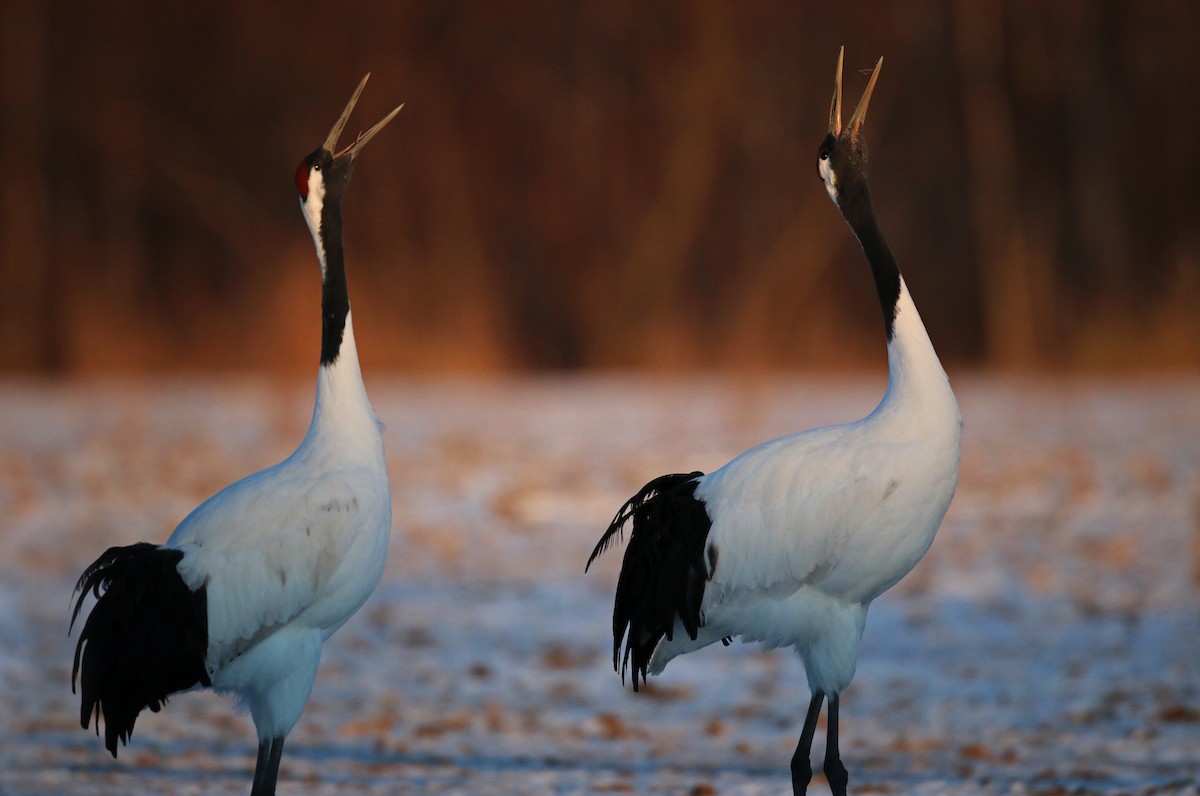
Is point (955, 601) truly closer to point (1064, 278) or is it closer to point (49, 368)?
point (1064, 278)

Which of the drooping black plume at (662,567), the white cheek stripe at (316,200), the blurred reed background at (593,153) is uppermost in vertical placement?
the blurred reed background at (593,153)

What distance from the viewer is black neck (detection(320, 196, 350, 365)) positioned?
421cm

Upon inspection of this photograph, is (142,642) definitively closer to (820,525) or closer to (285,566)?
(285,566)

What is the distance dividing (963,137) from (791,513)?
577 inches

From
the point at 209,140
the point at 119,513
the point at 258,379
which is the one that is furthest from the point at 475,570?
the point at 209,140

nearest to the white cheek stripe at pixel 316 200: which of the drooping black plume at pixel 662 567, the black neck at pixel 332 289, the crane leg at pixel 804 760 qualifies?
the black neck at pixel 332 289

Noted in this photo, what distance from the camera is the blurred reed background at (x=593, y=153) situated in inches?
659

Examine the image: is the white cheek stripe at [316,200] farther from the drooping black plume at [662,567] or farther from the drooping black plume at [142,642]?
the drooping black plume at [662,567]

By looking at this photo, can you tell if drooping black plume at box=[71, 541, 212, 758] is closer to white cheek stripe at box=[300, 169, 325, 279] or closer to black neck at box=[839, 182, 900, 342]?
white cheek stripe at box=[300, 169, 325, 279]

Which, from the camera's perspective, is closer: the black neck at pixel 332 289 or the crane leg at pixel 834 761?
the crane leg at pixel 834 761

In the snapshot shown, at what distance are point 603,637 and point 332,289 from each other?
9.12 ft

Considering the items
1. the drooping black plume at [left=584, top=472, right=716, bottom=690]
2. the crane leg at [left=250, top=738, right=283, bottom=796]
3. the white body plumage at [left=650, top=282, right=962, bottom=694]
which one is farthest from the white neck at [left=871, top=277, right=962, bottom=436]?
the crane leg at [left=250, top=738, right=283, bottom=796]

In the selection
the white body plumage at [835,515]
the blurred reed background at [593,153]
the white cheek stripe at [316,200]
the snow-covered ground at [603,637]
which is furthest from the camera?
the blurred reed background at [593,153]

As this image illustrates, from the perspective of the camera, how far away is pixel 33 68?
674 inches
